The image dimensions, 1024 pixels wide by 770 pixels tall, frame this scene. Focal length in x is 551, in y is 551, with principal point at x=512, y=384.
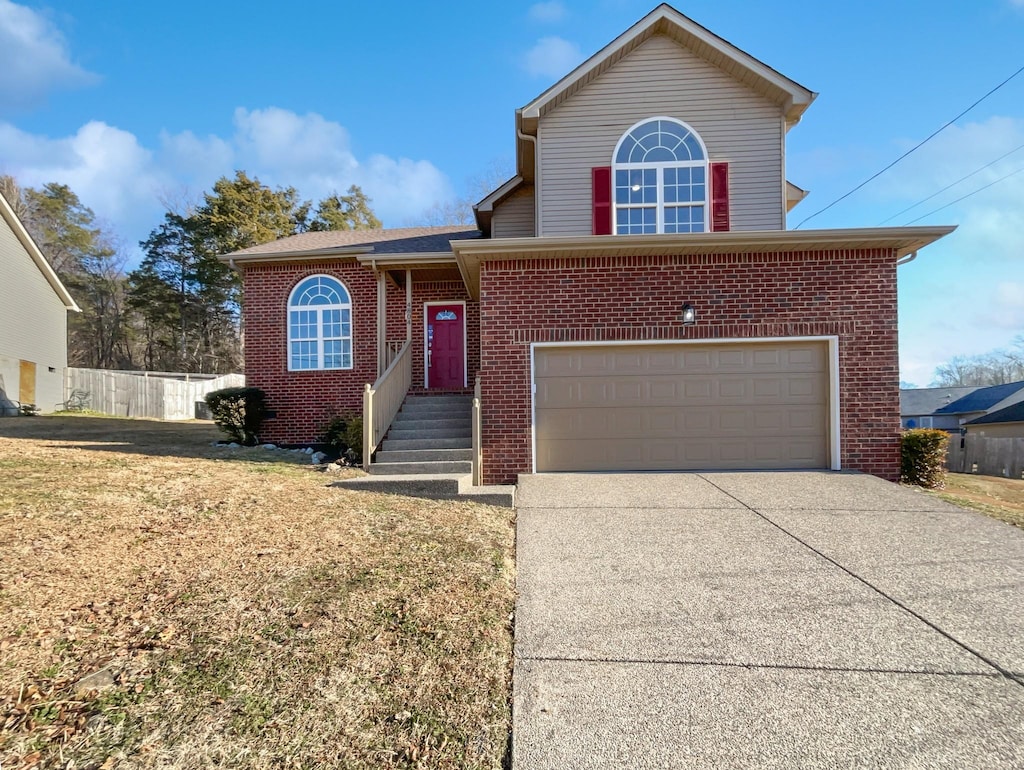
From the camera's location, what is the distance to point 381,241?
1230 cm

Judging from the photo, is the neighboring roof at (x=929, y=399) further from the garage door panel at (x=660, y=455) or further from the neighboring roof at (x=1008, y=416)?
the garage door panel at (x=660, y=455)

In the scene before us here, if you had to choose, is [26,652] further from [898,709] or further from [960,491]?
[960,491]

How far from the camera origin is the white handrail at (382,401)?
7.75m

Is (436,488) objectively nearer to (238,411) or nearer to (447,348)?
(447,348)

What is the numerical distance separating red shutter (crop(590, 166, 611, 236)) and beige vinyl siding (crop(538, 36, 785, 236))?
16cm

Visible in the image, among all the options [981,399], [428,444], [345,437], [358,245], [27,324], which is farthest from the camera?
[981,399]

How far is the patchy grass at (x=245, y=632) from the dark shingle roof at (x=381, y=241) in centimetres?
684

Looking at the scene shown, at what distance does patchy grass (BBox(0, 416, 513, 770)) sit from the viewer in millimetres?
2410

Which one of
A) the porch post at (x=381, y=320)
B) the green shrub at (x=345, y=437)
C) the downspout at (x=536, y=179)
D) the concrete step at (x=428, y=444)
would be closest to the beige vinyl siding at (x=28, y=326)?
the green shrub at (x=345, y=437)

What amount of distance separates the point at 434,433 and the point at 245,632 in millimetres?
5405

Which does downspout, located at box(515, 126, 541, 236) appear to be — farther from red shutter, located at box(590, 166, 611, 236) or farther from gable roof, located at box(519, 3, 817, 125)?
red shutter, located at box(590, 166, 611, 236)

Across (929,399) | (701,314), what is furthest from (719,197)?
(929,399)

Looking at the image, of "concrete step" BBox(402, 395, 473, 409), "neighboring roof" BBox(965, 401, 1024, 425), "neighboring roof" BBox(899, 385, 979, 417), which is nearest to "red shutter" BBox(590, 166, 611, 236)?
"concrete step" BBox(402, 395, 473, 409)

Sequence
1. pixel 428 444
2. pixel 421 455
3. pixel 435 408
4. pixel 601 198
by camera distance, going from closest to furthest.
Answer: pixel 421 455
pixel 428 444
pixel 435 408
pixel 601 198
